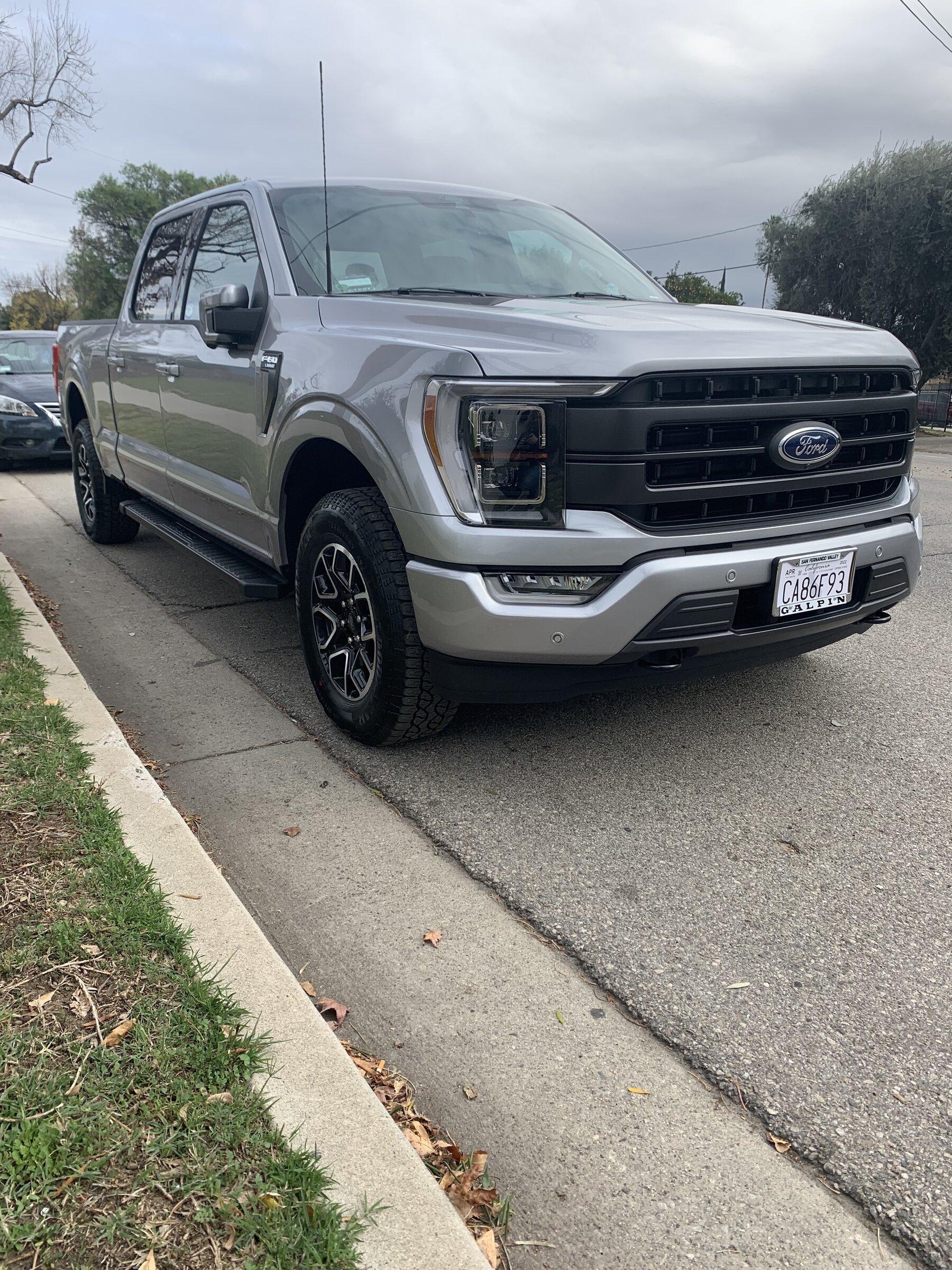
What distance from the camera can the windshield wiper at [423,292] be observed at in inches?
140

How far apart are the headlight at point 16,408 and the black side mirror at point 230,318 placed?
7.96 meters

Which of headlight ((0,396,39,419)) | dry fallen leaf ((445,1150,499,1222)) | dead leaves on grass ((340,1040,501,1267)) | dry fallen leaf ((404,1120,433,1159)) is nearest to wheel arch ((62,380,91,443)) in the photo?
headlight ((0,396,39,419))

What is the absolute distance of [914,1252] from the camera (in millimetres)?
1598

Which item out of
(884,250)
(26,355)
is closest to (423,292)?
(26,355)

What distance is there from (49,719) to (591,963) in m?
2.07

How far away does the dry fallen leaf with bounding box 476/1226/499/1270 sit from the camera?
1.58 m

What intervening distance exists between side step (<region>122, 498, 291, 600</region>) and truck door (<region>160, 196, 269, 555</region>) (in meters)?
0.09

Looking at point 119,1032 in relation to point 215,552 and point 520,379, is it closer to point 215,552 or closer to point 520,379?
point 520,379

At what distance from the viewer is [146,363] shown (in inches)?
205

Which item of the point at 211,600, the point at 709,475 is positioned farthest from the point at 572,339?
the point at 211,600

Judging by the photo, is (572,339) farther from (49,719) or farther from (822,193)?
(822,193)

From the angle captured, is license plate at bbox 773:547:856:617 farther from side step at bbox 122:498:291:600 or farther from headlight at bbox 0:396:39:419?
headlight at bbox 0:396:39:419

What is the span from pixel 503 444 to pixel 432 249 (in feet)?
5.21

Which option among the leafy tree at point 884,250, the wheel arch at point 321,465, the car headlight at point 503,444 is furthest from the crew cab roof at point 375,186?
the leafy tree at point 884,250
